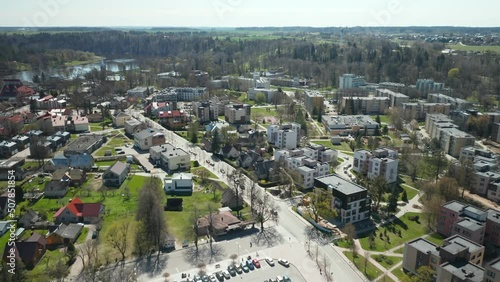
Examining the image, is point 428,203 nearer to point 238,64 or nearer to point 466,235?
point 466,235

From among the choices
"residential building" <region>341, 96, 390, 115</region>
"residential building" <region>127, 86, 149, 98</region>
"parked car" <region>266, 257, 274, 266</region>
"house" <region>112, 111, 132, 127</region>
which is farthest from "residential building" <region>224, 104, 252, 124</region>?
"parked car" <region>266, 257, 274, 266</region>

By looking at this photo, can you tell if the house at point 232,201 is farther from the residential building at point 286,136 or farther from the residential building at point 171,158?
the residential building at point 286,136

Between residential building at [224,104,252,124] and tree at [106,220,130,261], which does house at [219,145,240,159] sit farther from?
tree at [106,220,130,261]

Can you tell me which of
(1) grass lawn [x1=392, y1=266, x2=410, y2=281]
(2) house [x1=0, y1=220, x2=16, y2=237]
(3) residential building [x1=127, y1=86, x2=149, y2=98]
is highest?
(3) residential building [x1=127, y1=86, x2=149, y2=98]

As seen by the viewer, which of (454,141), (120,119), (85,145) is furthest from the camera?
(120,119)

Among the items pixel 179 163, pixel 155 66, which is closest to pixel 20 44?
pixel 155 66

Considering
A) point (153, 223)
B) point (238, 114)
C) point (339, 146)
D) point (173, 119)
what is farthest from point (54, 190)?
point (339, 146)

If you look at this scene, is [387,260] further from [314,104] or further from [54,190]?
[314,104]
